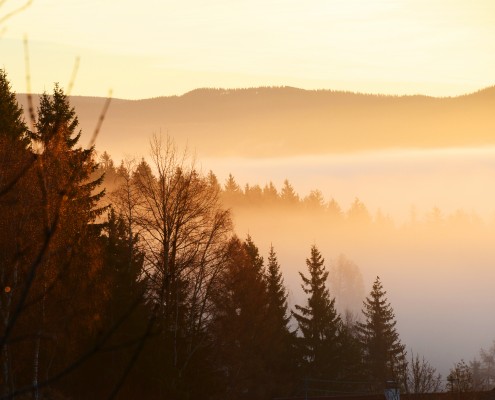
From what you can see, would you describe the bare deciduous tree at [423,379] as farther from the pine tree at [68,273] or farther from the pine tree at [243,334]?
the pine tree at [68,273]

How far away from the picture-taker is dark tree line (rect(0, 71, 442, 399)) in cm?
2380

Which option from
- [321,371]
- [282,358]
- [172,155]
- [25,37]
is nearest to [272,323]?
[282,358]

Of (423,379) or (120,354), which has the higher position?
(120,354)

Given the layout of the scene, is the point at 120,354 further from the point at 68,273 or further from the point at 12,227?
the point at 12,227

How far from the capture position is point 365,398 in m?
41.8

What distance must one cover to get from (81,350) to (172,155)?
32.6ft

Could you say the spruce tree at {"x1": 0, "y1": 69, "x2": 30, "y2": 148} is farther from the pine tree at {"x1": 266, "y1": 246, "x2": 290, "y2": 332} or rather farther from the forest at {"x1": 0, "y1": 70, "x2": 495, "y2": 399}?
the pine tree at {"x1": 266, "y1": 246, "x2": 290, "y2": 332}

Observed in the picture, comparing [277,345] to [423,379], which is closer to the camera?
[423,379]

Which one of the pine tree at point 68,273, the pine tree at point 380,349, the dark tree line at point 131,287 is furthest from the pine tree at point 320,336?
the pine tree at point 68,273

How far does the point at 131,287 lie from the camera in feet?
105

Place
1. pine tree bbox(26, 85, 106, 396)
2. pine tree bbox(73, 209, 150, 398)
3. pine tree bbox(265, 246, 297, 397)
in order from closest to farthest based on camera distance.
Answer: pine tree bbox(26, 85, 106, 396) < pine tree bbox(73, 209, 150, 398) < pine tree bbox(265, 246, 297, 397)

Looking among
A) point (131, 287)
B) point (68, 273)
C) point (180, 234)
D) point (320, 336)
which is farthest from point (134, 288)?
point (320, 336)

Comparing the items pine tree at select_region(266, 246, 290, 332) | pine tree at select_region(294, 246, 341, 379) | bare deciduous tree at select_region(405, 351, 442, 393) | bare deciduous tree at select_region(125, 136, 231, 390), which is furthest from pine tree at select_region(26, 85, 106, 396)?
pine tree at select_region(294, 246, 341, 379)

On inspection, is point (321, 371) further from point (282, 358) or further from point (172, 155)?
point (172, 155)
